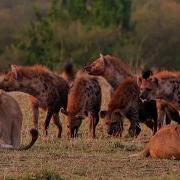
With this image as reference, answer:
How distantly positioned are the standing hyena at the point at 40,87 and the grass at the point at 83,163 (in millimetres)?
2155

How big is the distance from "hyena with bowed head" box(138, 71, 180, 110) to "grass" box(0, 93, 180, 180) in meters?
1.21

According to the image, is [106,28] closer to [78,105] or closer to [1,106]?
[78,105]

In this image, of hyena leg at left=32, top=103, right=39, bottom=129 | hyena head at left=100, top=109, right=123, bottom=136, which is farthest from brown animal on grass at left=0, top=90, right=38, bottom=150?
hyena leg at left=32, top=103, right=39, bottom=129

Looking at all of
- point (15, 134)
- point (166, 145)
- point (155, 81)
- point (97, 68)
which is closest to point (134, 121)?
point (155, 81)

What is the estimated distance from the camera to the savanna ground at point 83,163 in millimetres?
8234

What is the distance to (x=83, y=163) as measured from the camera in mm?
8953

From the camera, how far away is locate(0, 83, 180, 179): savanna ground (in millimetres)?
8234

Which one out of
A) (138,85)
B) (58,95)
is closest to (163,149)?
(138,85)

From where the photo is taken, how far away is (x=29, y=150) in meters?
9.83

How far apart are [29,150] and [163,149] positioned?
1511mm

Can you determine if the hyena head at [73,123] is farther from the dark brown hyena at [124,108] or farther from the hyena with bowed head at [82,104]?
the dark brown hyena at [124,108]

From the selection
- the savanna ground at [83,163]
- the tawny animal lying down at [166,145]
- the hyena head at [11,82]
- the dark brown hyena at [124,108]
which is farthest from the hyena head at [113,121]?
the tawny animal lying down at [166,145]

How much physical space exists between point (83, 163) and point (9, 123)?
1326 millimetres

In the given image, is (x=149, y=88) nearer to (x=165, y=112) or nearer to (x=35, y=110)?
(x=165, y=112)
